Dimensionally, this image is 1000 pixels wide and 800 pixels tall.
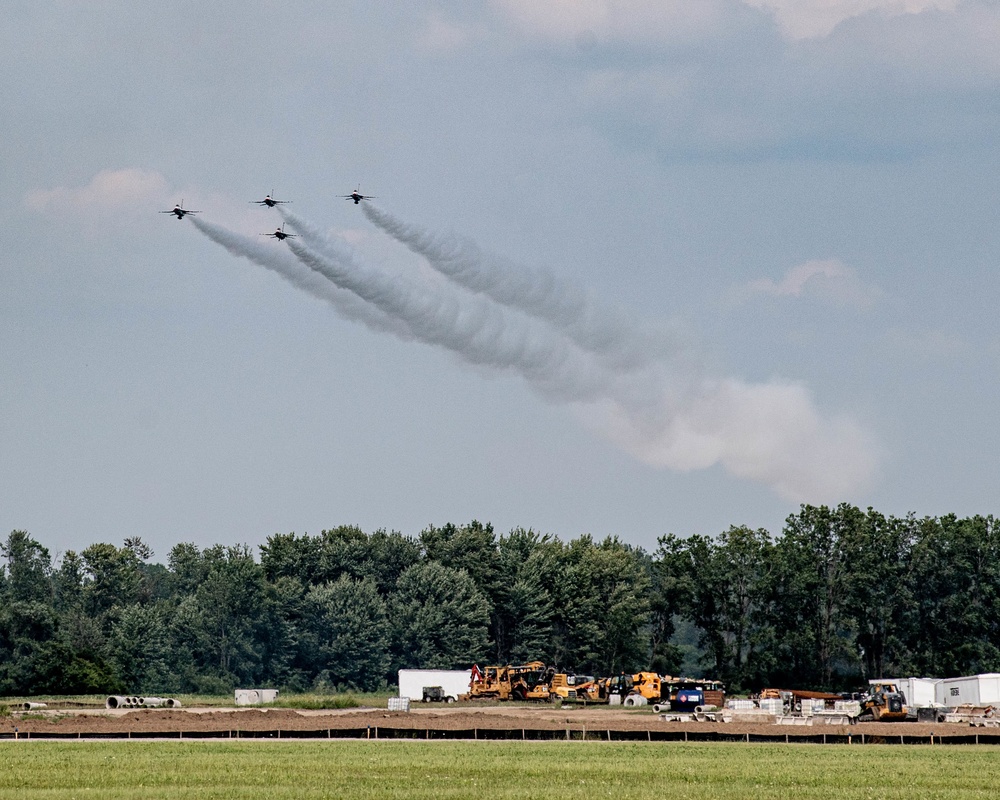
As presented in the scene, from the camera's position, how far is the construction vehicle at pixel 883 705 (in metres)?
71.2

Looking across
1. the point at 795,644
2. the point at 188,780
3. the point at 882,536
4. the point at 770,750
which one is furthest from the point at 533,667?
the point at 188,780

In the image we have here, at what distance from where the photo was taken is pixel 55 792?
1270 inches

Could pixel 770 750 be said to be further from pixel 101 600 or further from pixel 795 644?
pixel 101 600

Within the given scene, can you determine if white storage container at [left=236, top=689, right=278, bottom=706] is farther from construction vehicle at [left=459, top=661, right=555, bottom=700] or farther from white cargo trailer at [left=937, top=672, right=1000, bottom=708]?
white cargo trailer at [left=937, top=672, right=1000, bottom=708]

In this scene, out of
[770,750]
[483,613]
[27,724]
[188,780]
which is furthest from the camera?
[483,613]

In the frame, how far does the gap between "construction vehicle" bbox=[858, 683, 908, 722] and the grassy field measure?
75.1 ft

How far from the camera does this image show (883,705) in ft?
239

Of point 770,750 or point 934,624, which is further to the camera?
point 934,624

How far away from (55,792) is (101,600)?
125625mm

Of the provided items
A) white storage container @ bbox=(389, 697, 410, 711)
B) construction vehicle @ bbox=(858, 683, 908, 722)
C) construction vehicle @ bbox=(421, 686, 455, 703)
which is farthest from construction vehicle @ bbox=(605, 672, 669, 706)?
construction vehicle @ bbox=(858, 683, 908, 722)

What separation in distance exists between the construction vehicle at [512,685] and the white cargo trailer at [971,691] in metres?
26.9

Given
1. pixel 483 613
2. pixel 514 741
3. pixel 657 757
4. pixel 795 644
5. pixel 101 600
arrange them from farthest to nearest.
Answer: pixel 101 600
pixel 483 613
pixel 795 644
pixel 514 741
pixel 657 757

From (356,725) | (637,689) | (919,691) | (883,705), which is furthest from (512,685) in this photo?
(356,725)

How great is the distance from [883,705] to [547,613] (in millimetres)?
59842
